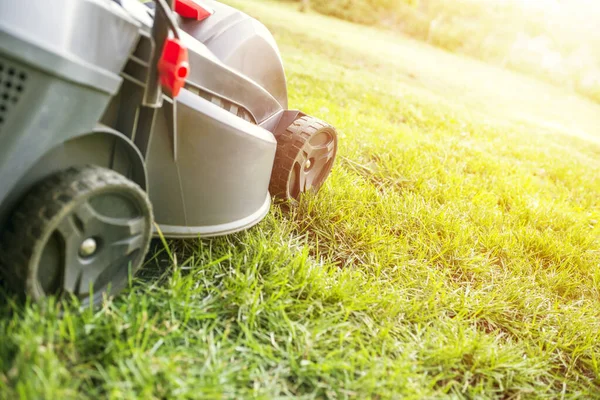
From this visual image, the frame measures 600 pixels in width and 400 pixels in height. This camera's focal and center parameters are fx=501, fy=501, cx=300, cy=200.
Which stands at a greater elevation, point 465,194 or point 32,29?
point 32,29

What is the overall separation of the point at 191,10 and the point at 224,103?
14.7 inches

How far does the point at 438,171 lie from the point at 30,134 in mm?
2291

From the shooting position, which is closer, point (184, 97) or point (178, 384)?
point (178, 384)

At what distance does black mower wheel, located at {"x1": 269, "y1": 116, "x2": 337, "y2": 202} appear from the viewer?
1785mm

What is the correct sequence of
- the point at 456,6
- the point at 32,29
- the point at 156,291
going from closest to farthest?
the point at 32,29
the point at 156,291
the point at 456,6

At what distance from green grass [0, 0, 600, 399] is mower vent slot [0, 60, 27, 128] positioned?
40 cm

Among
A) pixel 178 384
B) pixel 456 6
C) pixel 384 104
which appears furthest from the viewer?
pixel 456 6

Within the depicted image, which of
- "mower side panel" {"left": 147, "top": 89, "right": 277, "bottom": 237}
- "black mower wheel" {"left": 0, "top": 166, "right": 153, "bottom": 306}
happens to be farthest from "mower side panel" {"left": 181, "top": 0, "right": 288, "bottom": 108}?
"black mower wheel" {"left": 0, "top": 166, "right": 153, "bottom": 306}

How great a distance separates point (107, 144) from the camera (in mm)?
1115

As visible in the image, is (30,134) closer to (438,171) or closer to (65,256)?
(65,256)

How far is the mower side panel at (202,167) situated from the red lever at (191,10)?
0.44m

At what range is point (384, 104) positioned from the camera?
447 centimetres

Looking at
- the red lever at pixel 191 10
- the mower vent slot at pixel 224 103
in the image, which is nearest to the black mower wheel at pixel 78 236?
the mower vent slot at pixel 224 103

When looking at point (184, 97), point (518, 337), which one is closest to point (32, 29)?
point (184, 97)
